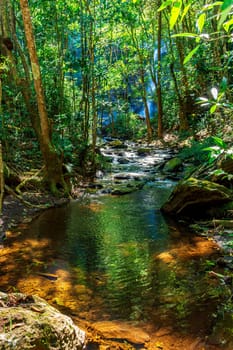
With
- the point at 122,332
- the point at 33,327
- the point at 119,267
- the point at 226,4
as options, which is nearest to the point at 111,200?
the point at 119,267

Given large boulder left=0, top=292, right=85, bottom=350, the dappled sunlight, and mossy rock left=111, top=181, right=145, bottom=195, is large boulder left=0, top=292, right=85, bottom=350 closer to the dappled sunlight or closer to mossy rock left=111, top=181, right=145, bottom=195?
the dappled sunlight

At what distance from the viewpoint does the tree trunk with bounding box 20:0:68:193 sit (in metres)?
8.33

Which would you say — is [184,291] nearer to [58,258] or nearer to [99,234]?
[58,258]

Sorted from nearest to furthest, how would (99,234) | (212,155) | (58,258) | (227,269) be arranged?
(212,155)
(227,269)
(58,258)
(99,234)

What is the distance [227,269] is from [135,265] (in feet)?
4.34

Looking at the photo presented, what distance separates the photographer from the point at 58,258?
5.40 meters

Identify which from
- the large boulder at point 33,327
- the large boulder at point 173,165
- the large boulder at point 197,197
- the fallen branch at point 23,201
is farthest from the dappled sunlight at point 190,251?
the large boulder at point 173,165

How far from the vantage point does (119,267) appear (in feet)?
16.3

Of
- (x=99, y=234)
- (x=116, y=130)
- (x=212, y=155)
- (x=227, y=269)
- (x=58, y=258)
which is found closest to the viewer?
(x=212, y=155)

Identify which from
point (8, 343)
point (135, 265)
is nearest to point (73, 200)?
point (135, 265)

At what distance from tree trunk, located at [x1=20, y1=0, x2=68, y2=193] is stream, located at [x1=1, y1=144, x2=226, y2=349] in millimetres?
1346

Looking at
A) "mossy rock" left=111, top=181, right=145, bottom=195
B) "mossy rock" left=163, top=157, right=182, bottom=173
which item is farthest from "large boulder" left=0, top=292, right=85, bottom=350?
"mossy rock" left=163, top=157, right=182, bottom=173

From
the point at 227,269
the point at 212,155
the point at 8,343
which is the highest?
the point at 212,155

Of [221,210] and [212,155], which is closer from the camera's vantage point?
[212,155]
